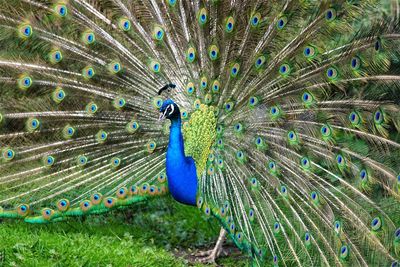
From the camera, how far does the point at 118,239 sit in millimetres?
6039

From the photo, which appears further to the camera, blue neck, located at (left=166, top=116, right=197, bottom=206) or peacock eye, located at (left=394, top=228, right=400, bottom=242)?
blue neck, located at (left=166, top=116, right=197, bottom=206)

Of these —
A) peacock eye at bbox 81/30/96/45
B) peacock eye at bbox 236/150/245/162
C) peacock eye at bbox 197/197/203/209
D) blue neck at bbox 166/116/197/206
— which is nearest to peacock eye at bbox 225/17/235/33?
blue neck at bbox 166/116/197/206

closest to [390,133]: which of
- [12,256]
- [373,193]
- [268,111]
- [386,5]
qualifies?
[373,193]

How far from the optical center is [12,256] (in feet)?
16.4

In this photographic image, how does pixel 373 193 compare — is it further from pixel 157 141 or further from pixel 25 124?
pixel 25 124

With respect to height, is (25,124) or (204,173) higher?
(25,124)

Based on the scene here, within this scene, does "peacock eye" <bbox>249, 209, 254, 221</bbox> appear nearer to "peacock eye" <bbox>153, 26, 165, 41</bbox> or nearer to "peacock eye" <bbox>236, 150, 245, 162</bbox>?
"peacock eye" <bbox>236, 150, 245, 162</bbox>

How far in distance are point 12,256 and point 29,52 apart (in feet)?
5.18

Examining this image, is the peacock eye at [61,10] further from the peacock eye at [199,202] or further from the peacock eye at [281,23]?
the peacock eye at [199,202]

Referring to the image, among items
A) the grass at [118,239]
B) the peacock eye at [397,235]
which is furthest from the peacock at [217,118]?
the grass at [118,239]

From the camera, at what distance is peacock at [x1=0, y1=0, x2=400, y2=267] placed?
4.84m

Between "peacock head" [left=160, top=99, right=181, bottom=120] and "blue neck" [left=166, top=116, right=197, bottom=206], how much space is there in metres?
0.05

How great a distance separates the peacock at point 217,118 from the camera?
190 inches

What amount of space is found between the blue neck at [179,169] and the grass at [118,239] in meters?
0.41
